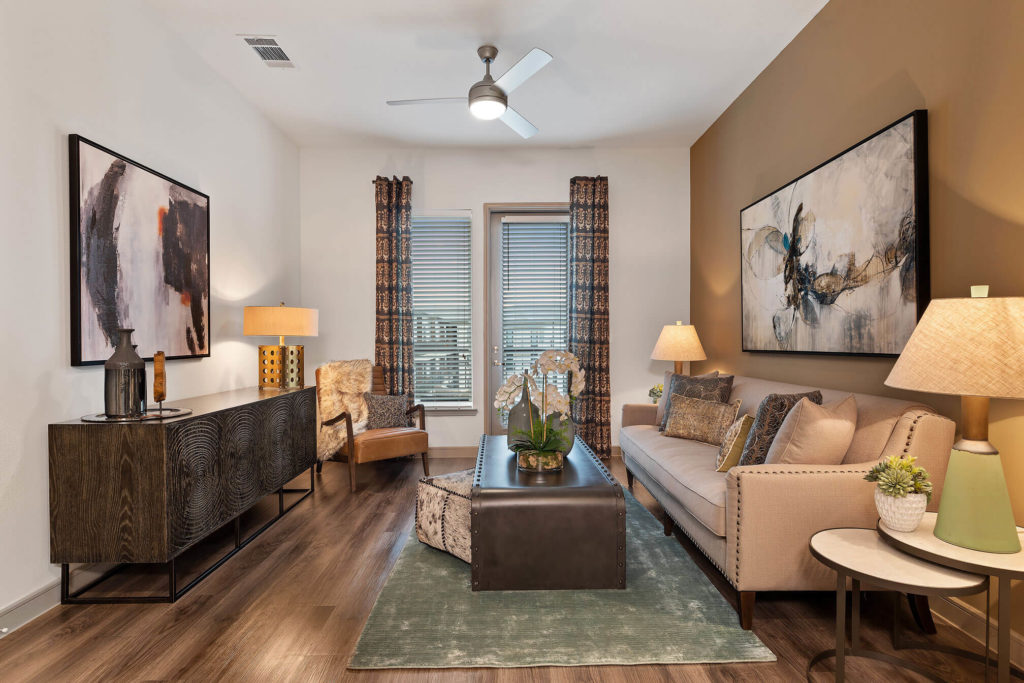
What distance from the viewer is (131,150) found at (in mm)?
2924

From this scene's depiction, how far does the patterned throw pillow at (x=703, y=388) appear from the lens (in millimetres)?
3795

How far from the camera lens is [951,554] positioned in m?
1.58

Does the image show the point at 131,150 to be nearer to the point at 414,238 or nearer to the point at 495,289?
the point at 414,238

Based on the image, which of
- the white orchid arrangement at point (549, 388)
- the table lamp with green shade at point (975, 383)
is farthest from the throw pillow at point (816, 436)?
the white orchid arrangement at point (549, 388)

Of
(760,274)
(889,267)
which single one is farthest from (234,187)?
(889,267)

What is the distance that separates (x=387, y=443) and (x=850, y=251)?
11.1 feet

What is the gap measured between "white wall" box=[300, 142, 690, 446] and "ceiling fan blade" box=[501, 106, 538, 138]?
143 centimetres

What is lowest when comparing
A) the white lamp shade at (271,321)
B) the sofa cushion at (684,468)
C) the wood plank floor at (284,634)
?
the wood plank floor at (284,634)

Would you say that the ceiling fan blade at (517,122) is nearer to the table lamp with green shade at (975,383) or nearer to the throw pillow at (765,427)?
the throw pillow at (765,427)

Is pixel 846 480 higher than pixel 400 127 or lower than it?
lower

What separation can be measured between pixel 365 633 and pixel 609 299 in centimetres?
394

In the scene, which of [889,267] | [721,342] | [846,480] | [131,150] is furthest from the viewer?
[721,342]

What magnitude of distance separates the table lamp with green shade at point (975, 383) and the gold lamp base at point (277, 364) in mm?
3816

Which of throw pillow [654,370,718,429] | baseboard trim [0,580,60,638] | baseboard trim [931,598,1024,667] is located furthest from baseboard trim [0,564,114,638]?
baseboard trim [931,598,1024,667]
